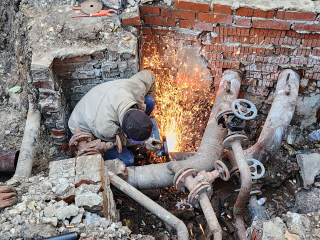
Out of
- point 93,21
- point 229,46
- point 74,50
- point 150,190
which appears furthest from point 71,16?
point 150,190

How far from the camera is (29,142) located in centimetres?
365

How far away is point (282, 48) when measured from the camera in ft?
13.4

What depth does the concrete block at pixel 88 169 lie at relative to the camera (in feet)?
8.97

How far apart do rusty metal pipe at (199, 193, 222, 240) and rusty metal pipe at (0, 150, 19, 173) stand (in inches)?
84.8

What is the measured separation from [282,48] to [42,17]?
3117 millimetres

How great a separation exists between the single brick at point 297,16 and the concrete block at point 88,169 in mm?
2720

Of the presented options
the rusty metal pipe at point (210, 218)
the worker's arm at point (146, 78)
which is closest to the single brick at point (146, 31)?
the worker's arm at point (146, 78)

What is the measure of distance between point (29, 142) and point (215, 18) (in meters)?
2.69

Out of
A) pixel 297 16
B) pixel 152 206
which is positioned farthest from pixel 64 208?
pixel 297 16

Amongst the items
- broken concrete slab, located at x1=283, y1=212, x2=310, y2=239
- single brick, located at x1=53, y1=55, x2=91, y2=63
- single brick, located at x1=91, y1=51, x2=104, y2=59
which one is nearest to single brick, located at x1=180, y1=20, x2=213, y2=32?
single brick, located at x1=91, y1=51, x2=104, y2=59

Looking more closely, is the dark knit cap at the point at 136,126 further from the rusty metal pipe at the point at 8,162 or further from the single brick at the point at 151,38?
the single brick at the point at 151,38

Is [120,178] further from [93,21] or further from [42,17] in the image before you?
[42,17]

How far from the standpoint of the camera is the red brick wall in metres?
3.85

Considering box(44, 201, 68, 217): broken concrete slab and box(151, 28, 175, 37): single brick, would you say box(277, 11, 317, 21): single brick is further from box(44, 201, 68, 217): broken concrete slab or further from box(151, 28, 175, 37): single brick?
box(44, 201, 68, 217): broken concrete slab
